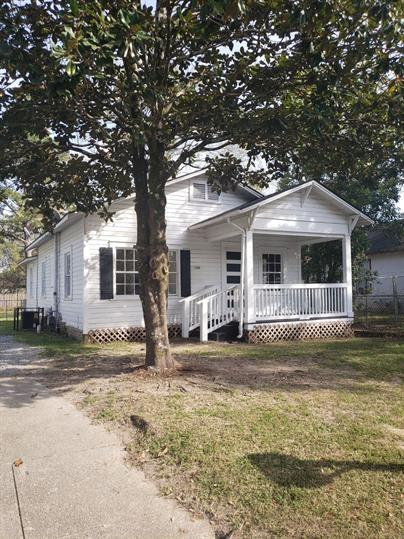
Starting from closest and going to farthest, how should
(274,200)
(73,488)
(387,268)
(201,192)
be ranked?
(73,488)
(274,200)
(201,192)
(387,268)

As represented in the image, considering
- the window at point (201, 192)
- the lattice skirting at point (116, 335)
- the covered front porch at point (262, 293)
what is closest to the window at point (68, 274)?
the lattice skirting at point (116, 335)

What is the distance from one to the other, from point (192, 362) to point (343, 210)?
7884 mm

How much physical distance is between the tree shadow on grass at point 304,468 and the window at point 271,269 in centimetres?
1196

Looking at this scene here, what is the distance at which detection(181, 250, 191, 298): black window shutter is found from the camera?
45.2 ft

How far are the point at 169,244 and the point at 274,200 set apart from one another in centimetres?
355

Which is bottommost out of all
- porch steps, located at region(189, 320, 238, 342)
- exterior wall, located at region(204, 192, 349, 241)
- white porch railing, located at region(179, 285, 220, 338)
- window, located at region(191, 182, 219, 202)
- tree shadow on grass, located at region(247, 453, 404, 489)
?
tree shadow on grass, located at region(247, 453, 404, 489)

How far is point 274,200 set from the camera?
40.7ft

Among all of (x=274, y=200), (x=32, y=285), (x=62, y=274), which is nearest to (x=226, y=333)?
(x=274, y=200)

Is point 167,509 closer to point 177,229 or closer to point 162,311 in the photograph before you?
point 162,311

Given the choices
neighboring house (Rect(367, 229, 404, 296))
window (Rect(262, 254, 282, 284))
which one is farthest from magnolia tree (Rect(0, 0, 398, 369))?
neighboring house (Rect(367, 229, 404, 296))

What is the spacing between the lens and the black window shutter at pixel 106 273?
12.7m

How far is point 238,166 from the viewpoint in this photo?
985 centimetres

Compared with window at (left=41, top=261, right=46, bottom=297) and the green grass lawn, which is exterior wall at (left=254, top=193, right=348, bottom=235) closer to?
the green grass lawn

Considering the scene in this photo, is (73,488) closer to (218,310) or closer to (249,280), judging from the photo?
(249,280)
